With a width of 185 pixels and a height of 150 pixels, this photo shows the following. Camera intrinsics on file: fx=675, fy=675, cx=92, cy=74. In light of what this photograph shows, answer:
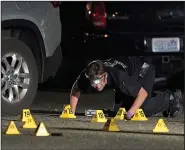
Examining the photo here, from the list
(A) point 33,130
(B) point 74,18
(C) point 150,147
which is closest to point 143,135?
(C) point 150,147

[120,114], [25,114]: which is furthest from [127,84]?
[25,114]

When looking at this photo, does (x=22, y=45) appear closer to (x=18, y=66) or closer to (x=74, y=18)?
(x=18, y=66)

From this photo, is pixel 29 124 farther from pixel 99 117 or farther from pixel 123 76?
pixel 123 76

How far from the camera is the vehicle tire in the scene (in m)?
6.97

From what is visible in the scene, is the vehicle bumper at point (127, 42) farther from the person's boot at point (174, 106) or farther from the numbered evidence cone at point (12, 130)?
the numbered evidence cone at point (12, 130)

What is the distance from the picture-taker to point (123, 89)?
23.0 feet

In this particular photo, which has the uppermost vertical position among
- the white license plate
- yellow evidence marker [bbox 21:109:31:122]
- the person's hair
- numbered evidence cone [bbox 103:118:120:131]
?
the white license plate

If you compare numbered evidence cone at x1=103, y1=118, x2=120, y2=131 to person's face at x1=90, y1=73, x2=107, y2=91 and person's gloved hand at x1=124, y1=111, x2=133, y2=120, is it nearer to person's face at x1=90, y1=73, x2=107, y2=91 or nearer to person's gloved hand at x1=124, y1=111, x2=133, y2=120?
person's face at x1=90, y1=73, x2=107, y2=91

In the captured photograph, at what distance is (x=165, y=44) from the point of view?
8.54 metres

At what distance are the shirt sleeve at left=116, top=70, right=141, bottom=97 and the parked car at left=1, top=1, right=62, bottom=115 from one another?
976mm

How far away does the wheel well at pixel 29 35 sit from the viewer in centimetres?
709

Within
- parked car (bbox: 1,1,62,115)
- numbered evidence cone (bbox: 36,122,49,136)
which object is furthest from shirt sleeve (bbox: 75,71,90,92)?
numbered evidence cone (bbox: 36,122,49,136)

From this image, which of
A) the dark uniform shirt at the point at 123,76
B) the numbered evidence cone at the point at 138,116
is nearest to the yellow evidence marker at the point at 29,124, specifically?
the dark uniform shirt at the point at 123,76

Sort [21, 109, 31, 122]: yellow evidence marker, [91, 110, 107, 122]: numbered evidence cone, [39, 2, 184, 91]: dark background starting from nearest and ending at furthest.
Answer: [21, 109, 31, 122]: yellow evidence marker
[91, 110, 107, 122]: numbered evidence cone
[39, 2, 184, 91]: dark background
